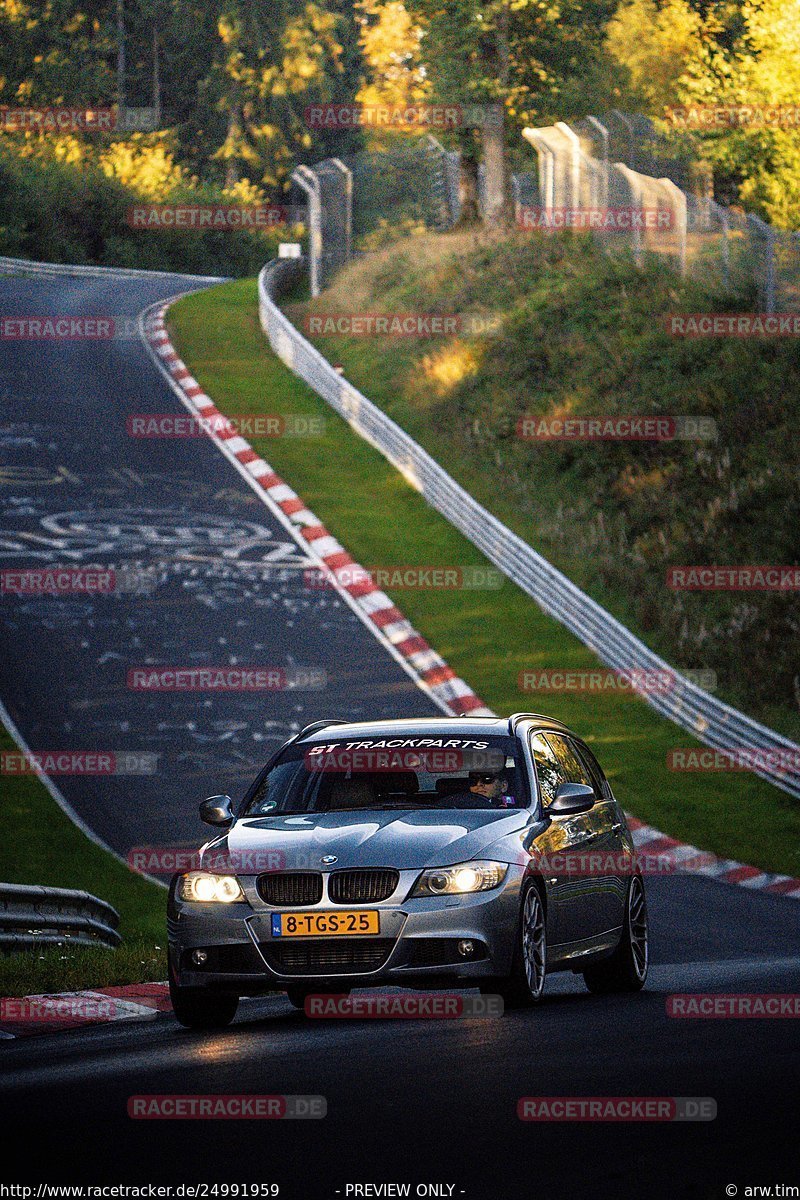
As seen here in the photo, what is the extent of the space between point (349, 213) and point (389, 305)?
389cm

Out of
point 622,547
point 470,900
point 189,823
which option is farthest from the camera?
point 622,547

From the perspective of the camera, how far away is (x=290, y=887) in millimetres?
9578

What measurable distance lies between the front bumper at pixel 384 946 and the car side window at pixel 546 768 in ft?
4.09

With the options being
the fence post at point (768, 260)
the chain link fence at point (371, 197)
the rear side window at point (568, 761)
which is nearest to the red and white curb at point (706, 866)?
the rear side window at point (568, 761)

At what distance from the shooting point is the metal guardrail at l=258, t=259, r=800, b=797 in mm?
22406

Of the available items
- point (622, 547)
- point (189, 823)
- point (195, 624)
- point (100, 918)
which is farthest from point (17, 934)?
point (622, 547)

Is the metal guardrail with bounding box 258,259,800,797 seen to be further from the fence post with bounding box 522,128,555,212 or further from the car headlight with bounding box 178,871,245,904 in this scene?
the car headlight with bounding box 178,871,245,904

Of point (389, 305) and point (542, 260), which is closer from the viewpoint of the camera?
point (542, 260)

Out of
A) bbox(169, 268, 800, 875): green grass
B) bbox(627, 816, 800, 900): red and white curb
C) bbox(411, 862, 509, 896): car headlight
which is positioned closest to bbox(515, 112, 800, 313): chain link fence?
bbox(169, 268, 800, 875): green grass

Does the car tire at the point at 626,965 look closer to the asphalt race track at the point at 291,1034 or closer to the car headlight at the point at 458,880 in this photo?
the asphalt race track at the point at 291,1034

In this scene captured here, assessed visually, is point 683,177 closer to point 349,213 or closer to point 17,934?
point 349,213

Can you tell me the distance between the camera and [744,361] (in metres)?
33.7

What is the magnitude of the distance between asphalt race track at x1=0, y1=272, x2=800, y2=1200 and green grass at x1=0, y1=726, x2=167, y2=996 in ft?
1.50

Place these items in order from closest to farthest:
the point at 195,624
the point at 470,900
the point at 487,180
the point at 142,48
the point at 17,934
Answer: the point at 470,900
the point at 17,934
the point at 195,624
the point at 487,180
the point at 142,48
